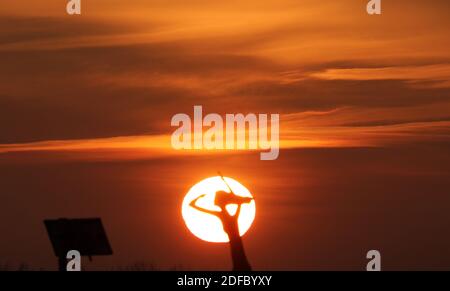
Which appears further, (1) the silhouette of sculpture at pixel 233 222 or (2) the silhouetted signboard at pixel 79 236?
(2) the silhouetted signboard at pixel 79 236

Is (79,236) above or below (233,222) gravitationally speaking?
below

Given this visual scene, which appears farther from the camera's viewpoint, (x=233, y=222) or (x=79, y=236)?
(x=233, y=222)

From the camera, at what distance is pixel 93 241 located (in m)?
24.0

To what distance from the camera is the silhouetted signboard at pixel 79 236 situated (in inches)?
937

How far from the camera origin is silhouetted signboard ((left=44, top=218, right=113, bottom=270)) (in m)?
23.8

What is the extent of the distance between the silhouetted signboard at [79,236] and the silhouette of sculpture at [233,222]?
2.67 m

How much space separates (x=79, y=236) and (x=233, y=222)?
11.8ft

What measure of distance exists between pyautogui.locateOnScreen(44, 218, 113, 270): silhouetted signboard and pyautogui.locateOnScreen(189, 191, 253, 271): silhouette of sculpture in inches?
105

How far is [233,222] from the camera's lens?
24.3 meters

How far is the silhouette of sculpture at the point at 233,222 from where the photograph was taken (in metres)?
22.9
